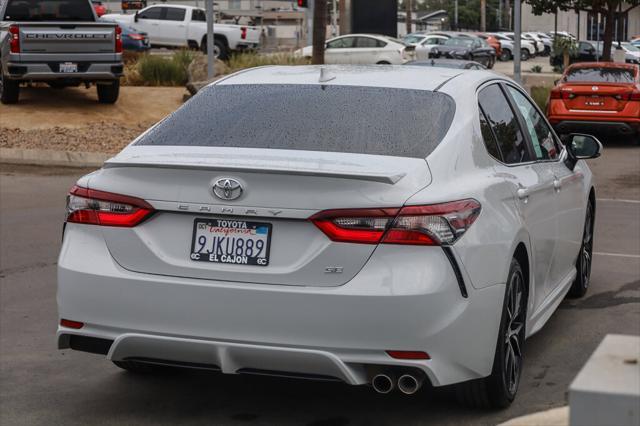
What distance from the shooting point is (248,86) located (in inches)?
252

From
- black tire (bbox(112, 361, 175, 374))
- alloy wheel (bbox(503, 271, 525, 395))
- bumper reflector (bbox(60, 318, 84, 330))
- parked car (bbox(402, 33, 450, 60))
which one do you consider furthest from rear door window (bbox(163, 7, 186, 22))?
bumper reflector (bbox(60, 318, 84, 330))

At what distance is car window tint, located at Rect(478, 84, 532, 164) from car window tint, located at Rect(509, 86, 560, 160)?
24cm

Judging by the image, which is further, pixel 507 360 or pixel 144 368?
pixel 144 368

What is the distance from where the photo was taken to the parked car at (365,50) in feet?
138

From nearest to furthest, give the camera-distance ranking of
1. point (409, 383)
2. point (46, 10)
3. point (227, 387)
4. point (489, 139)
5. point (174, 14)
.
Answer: point (409, 383) → point (489, 139) → point (227, 387) → point (46, 10) → point (174, 14)

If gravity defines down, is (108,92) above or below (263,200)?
below

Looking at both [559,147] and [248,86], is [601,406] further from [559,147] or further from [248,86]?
[559,147]

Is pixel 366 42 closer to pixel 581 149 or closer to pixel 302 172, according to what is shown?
pixel 581 149

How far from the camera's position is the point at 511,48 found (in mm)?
76000

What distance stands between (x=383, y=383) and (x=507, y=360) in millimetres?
886

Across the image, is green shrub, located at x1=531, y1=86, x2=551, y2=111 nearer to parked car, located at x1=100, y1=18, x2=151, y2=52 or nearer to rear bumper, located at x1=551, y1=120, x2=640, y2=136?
rear bumper, located at x1=551, y1=120, x2=640, y2=136

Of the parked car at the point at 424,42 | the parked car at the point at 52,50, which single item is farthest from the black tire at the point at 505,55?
the parked car at the point at 52,50

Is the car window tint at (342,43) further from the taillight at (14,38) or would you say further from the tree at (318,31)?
the taillight at (14,38)

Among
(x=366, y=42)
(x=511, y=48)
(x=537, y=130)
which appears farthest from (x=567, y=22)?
(x=537, y=130)
